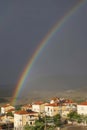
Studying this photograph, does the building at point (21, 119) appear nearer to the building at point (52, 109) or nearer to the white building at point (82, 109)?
the building at point (52, 109)

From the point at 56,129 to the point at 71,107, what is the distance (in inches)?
485

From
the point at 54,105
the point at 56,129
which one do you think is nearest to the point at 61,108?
the point at 54,105

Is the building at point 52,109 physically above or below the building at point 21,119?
above

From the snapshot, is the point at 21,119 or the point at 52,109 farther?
the point at 52,109

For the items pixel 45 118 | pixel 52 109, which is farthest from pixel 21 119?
pixel 52 109

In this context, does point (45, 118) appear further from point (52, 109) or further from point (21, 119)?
point (52, 109)

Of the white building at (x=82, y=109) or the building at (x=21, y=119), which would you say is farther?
the white building at (x=82, y=109)

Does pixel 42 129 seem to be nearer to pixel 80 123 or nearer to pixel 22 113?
pixel 80 123

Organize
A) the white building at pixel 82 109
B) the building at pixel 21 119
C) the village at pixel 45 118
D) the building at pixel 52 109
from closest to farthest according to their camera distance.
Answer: the village at pixel 45 118 < the building at pixel 21 119 < the white building at pixel 82 109 < the building at pixel 52 109

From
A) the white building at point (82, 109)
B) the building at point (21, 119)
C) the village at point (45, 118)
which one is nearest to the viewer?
the village at point (45, 118)

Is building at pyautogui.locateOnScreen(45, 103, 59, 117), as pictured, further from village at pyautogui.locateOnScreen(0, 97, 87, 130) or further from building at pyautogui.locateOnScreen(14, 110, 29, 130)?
building at pyautogui.locateOnScreen(14, 110, 29, 130)

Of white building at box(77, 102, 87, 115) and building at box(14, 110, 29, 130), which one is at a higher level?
white building at box(77, 102, 87, 115)

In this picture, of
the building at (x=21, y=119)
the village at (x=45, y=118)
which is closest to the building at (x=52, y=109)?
the village at (x=45, y=118)

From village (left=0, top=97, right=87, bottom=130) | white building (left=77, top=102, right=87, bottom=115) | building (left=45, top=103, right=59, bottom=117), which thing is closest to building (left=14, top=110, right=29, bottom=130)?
village (left=0, top=97, right=87, bottom=130)
